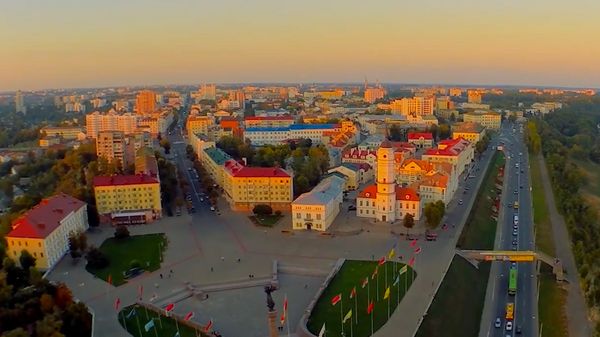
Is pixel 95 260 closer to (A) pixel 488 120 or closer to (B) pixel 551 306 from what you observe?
(B) pixel 551 306

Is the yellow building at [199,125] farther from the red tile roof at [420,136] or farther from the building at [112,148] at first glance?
the red tile roof at [420,136]

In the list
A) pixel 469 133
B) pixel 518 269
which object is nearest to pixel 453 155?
pixel 469 133

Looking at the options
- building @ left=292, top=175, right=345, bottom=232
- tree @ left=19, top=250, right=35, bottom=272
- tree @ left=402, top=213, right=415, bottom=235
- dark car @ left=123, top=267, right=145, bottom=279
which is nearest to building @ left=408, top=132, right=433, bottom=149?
building @ left=292, top=175, right=345, bottom=232

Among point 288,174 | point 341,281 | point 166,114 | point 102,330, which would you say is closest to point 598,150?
point 288,174

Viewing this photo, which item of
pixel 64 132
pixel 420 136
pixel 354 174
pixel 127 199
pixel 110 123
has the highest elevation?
pixel 110 123

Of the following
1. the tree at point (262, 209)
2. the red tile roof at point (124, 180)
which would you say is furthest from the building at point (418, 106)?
the red tile roof at point (124, 180)

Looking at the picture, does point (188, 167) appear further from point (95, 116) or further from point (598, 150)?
point (598, 150)
